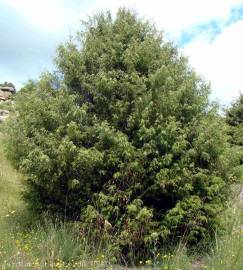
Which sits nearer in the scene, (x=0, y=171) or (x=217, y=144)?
(x=217, y=144)

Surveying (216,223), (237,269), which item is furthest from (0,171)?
(237,269)

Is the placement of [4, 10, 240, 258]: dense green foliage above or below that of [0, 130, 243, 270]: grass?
above

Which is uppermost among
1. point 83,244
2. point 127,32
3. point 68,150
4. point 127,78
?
point 127,32

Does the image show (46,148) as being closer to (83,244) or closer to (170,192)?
(83,244)

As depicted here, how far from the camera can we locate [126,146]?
24.1 feet

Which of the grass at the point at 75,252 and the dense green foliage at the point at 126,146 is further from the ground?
the dense green foliage at the point at 126,146

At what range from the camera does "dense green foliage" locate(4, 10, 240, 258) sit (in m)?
7.39

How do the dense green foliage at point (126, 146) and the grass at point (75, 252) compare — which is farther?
the dense green foliage at point (126, 146)

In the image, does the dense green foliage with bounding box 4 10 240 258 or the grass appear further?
the dense green foliage with bounding box 4 10 240 258

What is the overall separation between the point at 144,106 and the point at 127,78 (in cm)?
71

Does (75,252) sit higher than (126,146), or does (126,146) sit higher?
(126,146)

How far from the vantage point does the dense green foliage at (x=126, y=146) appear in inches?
291

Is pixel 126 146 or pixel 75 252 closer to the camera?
pixel 75 252

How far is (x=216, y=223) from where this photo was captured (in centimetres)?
788
